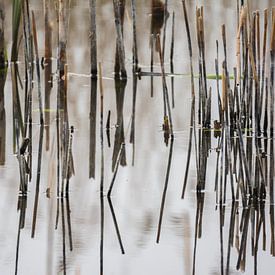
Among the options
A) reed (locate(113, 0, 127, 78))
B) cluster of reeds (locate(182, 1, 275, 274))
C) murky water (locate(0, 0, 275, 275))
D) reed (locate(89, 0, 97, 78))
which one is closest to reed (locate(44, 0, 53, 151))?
murky water (locate(0, 0, 275, 275))

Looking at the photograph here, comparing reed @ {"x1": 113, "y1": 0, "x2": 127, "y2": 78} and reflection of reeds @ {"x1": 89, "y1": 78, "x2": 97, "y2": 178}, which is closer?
reflection of reeds @ {"x1": 89, "y1": 78, "x2": 97, "y2": 178}

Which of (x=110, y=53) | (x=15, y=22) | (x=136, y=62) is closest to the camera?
(x=15, y=22)

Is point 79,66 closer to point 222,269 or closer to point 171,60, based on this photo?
point 171,60

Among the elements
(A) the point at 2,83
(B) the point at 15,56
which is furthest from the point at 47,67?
(A) the point at 2,83

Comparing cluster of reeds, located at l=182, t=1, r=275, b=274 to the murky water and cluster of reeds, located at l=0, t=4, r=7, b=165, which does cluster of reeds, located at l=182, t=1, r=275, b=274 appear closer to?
the murky water

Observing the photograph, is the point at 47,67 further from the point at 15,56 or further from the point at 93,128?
the point at 93,128

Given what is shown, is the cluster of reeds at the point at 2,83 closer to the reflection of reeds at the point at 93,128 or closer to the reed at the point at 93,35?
the reflection of reeds at the point at 93,128

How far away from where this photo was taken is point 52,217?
15.1 ft

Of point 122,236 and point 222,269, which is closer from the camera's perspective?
point 222,269

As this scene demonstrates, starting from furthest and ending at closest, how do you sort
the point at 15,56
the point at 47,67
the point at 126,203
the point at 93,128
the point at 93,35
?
the point at 47,67 < the point at 15,56 < the point at 93,35 < the point at 93,128 < the point at 126,203

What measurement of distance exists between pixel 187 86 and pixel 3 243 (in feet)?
11.0

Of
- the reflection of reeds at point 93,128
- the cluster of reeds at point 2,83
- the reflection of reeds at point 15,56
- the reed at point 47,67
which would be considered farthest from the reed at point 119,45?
the cluster of reeds at point 2,83

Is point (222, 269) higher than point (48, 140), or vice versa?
point (48, 140)

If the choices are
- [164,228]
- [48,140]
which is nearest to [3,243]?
[164,228]
